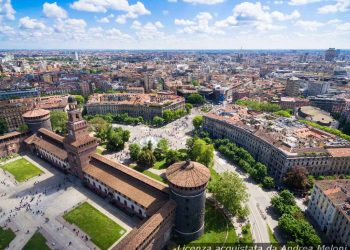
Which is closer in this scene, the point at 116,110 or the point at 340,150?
the point at 340,150

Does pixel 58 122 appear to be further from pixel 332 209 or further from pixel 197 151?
pixel 332 209

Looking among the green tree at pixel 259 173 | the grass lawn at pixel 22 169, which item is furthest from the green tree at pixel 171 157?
the grass lawn at pixel 22 169

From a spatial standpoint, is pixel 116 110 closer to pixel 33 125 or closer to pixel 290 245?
pixel 33 125

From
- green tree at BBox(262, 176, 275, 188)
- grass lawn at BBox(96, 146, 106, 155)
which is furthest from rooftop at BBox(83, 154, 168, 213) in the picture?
green tree at BBox(262, 176, 275, 188)

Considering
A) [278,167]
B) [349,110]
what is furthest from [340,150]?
[349,110]

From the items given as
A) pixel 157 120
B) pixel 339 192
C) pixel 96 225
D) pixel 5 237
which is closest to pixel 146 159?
pixel 96 225
